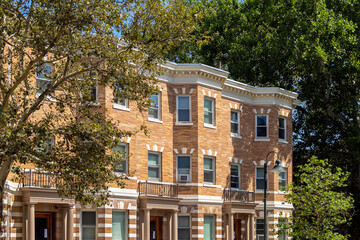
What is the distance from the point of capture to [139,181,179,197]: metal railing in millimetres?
36250

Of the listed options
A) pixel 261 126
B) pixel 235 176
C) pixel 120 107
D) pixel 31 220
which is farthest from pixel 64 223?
pixel 261 126

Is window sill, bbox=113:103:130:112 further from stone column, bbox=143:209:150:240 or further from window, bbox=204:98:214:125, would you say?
window, bbox=204:98:214:125

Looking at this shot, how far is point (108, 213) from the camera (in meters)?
33.8

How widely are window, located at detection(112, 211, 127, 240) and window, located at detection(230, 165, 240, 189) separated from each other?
993 centimetres

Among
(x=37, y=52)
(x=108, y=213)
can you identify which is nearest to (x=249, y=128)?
(x=108, y=213)

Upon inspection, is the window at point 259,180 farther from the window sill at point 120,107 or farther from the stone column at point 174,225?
the window sill at point 120,107

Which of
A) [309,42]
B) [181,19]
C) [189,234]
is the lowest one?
[189,234]

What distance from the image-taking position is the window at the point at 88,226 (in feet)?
110

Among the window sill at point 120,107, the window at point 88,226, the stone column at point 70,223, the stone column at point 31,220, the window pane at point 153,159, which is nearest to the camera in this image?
the stone column at point 31,220

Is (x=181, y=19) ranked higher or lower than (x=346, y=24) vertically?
lower

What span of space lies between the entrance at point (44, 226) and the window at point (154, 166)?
6.76m

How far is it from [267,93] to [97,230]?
16.6 meters

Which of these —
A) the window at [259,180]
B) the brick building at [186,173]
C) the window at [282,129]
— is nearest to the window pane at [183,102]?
the brick building at [186,173]

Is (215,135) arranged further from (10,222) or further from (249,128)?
(10,222)
